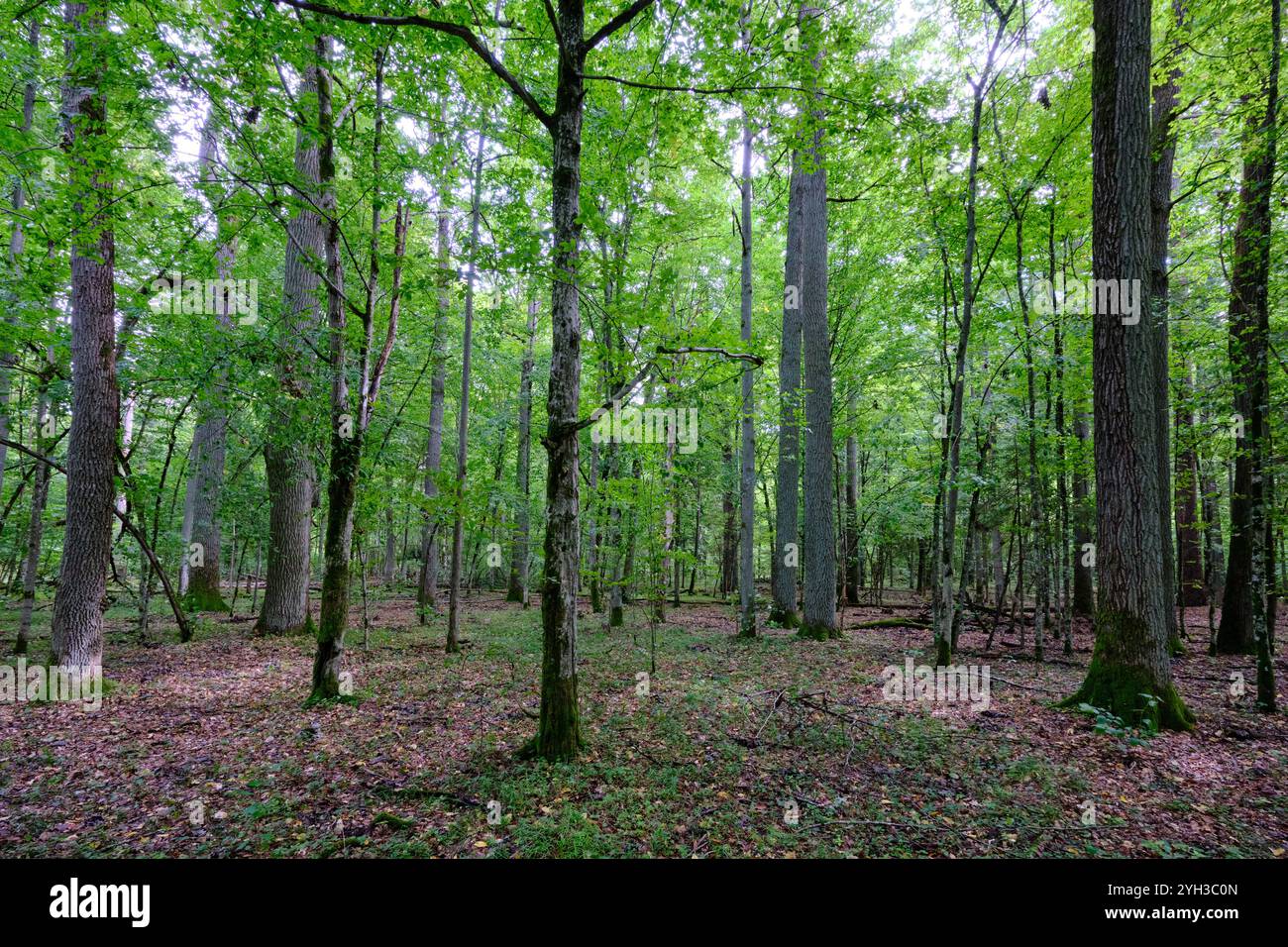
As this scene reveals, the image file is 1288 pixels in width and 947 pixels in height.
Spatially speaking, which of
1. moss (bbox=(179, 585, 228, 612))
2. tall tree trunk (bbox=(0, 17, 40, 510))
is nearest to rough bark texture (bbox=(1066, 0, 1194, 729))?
tall tree trunk (bbox=(0, 17, 40, 510))

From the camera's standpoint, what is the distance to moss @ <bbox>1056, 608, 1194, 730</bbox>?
203 inches

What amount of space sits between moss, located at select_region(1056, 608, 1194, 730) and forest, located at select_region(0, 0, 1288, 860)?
35mm

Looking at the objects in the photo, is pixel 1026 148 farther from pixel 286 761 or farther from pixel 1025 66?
pixel 286 761

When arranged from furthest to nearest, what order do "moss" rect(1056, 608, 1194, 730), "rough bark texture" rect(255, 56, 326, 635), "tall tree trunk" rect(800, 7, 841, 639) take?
"tall tree trunk" rect(800, 7, 841, 639) < "rough bark texture" rect(255, 56, 326, 635) < "moss" rect(1056, 608, 1194, 730)

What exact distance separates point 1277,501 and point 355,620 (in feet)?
66.8

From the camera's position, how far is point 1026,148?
835 cm

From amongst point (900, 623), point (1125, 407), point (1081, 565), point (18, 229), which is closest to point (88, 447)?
point (18, 229)

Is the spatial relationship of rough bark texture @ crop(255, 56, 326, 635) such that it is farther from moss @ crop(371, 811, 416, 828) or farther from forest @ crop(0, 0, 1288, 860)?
moss @ crop(371, 811, 416, 828)

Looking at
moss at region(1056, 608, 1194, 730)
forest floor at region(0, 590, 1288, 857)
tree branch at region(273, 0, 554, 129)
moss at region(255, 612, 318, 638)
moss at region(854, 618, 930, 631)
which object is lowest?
moss at region(854, 618, 930, 631)

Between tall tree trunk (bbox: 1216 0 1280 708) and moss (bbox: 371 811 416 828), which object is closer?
moss (bbox: 371 811 416 828)

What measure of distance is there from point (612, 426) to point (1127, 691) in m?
6.26

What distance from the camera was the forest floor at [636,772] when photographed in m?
3.47

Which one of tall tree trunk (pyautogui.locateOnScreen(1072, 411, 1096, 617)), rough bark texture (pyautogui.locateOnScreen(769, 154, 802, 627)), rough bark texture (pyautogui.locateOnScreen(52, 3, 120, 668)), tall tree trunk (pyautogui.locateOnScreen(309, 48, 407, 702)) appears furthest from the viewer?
tall tree trunk (pyautogui.locateOnScreen(1072, 411, 1096, 617))
